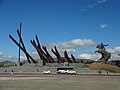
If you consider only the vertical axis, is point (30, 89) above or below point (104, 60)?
below

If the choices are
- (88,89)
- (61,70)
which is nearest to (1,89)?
(88,89)

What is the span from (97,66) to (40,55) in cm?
1900

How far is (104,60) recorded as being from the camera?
79500 mm

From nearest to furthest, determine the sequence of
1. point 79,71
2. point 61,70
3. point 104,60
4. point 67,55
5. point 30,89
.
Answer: point 30,89
point 61,70
point 79,71
point 104,60
point 67,55

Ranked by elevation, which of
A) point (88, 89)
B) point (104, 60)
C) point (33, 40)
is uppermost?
point (33, 40)

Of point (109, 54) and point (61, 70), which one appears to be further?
point (109, 54)

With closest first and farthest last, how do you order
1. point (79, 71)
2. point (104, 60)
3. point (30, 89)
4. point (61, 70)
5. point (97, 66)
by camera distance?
point (30, 89) → point (61, 70) → point (79, 71) → point (97, 66) → point (104, 60)

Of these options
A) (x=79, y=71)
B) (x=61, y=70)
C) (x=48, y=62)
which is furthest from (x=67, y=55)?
(x=61, y=70)

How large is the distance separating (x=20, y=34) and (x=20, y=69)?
1482cm

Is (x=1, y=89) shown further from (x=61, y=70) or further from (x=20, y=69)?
(x=20, y=69)

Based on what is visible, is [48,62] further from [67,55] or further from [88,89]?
[88,89]

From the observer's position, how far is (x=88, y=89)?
16000 mm

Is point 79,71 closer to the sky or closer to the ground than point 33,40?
closer to the ground

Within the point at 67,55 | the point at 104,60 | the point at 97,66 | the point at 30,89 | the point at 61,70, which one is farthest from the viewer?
the point at 67,55
